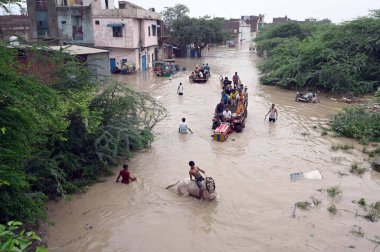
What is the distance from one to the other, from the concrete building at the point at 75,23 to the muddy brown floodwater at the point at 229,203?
21.8 m

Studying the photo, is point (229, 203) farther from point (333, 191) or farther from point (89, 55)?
point (89, 55)

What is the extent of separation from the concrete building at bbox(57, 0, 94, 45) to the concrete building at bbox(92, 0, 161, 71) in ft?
2.37

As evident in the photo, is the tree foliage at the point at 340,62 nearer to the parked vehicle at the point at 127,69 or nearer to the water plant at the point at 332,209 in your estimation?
the parked vehicle at the point at 127,69

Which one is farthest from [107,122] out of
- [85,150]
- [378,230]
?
[378,230]

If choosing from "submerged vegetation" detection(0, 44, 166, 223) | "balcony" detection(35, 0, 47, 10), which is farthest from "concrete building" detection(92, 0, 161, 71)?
"submerged vegetation" detection(0, 44, 166, 223)

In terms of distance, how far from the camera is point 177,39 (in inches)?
1800

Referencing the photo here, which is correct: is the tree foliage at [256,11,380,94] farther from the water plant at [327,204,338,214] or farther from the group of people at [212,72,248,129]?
the water plant at [327,204,338,214]

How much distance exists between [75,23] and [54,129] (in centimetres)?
2766

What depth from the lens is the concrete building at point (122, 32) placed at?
31.8 meters

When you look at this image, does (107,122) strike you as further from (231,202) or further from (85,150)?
(231,202)

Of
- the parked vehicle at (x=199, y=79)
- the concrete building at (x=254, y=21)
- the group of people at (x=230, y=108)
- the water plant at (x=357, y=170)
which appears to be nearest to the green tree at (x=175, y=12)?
the concrete building at (x=254, y=21)

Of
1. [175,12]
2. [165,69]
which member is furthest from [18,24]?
[175,12]

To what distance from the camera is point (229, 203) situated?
9.16m

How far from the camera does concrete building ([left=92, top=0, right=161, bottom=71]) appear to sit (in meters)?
31.8
